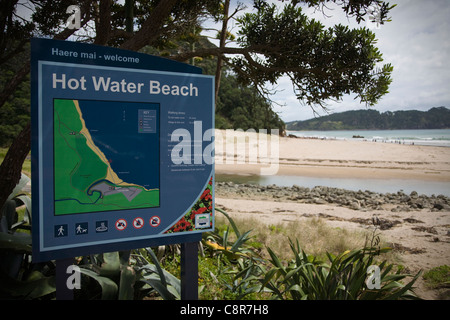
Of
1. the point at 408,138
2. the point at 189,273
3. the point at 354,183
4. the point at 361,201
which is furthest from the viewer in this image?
the point at 408,138

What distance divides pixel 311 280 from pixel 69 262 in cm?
207

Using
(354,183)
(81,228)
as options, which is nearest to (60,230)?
(81,228)

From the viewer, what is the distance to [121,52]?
2.66 metres

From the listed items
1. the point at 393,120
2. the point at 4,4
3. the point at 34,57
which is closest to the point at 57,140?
the point at 34,57

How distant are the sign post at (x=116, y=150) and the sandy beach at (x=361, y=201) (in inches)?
135

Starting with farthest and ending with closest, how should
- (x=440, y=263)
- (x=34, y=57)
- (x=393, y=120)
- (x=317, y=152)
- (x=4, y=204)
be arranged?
(x=393, y=120), (x=317, y=152), (x=440, y=263), (x=4, y=204), (x=34, y=57)

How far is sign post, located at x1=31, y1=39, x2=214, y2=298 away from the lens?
240cm

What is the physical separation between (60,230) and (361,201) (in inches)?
453

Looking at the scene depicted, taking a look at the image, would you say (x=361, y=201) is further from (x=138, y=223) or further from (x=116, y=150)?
(x=116, y=150)

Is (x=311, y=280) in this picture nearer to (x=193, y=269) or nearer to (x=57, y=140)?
(x=193, y=269)

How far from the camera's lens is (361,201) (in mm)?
12219

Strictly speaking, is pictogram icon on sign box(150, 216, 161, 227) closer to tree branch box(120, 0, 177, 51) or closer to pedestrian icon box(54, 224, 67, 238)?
pedestrian icon box(54, 224, 67, 238)
